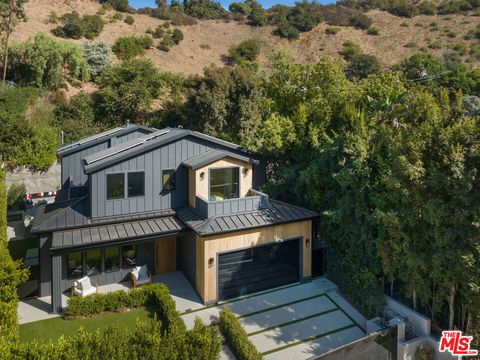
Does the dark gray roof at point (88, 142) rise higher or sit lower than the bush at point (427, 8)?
lower

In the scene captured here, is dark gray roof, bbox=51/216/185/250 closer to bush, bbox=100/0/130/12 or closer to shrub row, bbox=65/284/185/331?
shrub row, bbox=65/284/185/331

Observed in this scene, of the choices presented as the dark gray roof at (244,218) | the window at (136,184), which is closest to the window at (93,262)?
the window at (136,184)

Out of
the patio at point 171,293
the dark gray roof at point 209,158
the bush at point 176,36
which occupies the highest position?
the bush at point 176,36

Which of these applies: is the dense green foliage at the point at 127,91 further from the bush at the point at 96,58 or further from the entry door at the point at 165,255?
the entry door at the point at 165,255

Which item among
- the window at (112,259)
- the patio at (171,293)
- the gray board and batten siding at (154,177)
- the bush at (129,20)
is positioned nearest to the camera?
the patio at (171,293)

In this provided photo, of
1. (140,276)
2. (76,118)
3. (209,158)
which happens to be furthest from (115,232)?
(76,118)

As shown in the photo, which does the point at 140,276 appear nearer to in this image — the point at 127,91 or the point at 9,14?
the point at 127,91

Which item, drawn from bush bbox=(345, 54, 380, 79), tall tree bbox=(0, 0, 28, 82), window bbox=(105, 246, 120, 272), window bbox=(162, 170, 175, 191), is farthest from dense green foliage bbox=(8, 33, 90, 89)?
bush bbox=(345, 54, 380, 79)

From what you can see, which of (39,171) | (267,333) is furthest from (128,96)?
(267,333)
